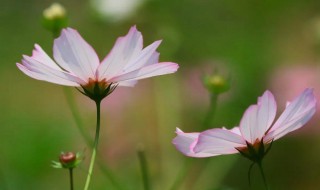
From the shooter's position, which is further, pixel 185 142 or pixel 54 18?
pixel 54 18

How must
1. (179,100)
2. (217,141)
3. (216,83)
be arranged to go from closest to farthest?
(217,141) < (216,83) < (179,100)

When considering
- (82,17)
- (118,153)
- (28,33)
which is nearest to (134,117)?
(118,153)

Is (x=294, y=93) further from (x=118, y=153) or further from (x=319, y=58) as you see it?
(x=118, y=153)

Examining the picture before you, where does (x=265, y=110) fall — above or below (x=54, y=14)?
below

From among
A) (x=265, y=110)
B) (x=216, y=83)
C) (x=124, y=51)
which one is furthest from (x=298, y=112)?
(x=216, y=83)

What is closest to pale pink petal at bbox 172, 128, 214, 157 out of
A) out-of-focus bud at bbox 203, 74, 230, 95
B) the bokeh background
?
out-of-focus bud at bbox 203, 74, 230, 95

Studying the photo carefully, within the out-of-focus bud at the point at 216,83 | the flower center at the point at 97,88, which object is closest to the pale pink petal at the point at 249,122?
the flower center at the point at 97,88

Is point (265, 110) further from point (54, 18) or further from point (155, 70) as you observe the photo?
point (54, 18)
